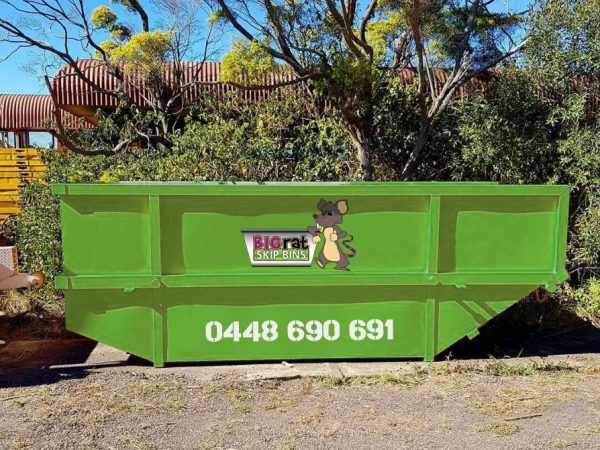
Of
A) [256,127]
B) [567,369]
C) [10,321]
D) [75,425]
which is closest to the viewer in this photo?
[75,425]

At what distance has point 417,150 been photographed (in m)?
7.05

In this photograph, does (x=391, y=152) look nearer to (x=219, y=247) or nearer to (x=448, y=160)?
(x=448, y=160)

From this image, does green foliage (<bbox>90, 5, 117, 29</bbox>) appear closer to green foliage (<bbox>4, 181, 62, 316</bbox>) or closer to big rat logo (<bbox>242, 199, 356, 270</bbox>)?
green foliage (<bbox>4, 181, 62, 316</bbox>)

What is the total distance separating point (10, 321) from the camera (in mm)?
5695

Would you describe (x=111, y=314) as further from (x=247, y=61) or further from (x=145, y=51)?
(x=145, y=51)

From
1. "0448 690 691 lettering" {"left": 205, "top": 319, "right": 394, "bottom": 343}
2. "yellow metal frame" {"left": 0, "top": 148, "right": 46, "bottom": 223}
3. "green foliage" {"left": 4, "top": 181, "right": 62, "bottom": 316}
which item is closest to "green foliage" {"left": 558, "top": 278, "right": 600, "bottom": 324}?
"0448 690 691 lettering" {"left": 205, "top": 319, "right": 394, "bottom": 343}

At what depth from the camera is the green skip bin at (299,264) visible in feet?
13.3

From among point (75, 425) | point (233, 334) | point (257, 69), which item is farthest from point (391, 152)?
point (75, 425)

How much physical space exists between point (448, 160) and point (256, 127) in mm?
2581

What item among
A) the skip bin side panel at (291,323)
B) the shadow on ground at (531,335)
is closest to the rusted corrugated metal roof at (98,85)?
the skip bin side panel at (291,323)

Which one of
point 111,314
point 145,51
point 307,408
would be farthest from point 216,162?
point 145,51

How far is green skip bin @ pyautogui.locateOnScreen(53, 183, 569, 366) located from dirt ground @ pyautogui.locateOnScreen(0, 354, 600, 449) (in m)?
0.30

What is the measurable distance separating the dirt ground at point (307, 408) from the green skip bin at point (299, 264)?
30cm

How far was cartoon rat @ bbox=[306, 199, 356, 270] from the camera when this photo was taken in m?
4.16
